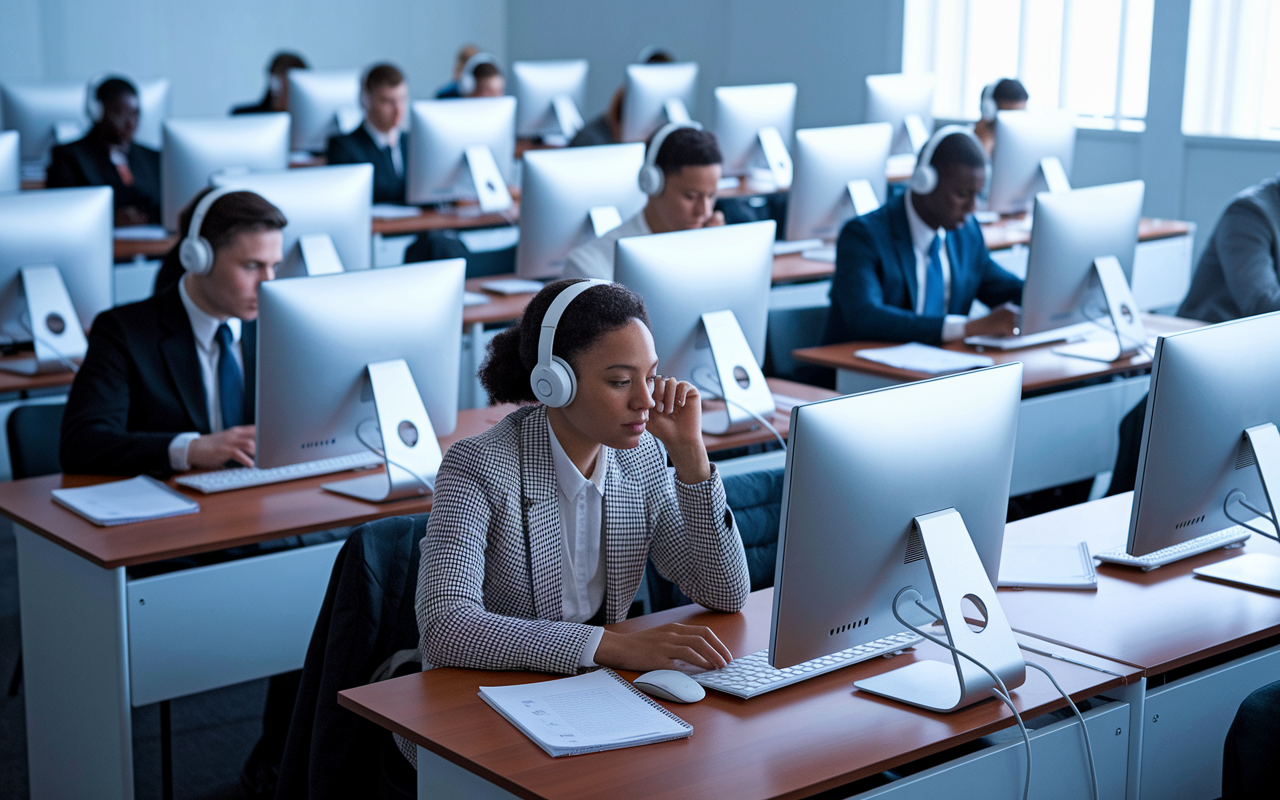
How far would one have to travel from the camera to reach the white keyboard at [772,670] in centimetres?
162

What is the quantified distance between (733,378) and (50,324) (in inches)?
59.5

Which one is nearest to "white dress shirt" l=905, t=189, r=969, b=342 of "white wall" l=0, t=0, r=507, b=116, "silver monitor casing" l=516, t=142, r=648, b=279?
"silver monitor casing" l=516, t=142, r=648, b=279

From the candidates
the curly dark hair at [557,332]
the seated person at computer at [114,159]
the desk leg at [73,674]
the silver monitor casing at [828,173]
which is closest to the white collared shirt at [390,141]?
the seated person at computer at [114,159]

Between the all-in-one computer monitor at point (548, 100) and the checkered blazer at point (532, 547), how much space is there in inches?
214

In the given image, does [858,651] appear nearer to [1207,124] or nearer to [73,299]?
[73,299]

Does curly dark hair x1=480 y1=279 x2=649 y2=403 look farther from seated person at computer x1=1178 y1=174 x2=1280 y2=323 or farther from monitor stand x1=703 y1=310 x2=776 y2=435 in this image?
seated person at computer x1=1178 y1=174 x2=1280 y2=323

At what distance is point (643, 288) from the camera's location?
258cm

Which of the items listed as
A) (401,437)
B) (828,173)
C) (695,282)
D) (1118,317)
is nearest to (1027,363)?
(1118,317)

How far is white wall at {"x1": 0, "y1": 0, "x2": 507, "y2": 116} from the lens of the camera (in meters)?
8.08

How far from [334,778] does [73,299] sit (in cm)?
164

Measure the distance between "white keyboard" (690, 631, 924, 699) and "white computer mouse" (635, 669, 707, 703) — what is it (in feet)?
0.12

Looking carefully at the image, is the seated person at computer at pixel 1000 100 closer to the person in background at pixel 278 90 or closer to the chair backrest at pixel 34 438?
the person in background at pixel 278 90

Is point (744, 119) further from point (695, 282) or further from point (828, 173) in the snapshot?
point (695, 282)

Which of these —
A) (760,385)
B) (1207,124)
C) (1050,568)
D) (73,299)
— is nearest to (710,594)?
(1050,568)
